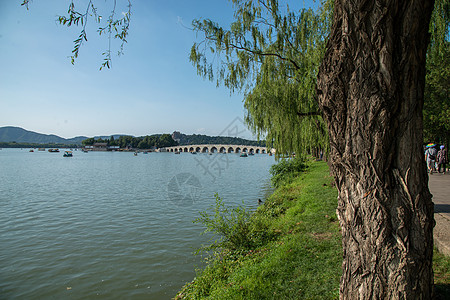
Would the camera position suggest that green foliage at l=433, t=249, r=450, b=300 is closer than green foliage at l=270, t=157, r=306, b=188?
Yes

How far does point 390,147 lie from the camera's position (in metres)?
2.66

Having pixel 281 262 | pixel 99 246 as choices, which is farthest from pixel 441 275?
pixel 99 246

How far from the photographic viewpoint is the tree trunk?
8.60ft

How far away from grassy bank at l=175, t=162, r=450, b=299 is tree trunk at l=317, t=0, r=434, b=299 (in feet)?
3.31

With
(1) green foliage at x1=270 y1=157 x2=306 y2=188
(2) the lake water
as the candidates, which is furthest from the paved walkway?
(1) green foliage at x1=270 y1=157 x2=306 y2=188

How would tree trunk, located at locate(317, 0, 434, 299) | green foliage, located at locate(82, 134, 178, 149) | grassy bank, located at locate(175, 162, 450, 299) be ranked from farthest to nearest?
1. green foliage, located at locate(82, 134, 178, 149)
2. grassy bank, located at locate(175, 162, 450, 299)
3. tree trunk, located at locate(317, 0, 434, 299)

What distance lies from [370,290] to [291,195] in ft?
32.0

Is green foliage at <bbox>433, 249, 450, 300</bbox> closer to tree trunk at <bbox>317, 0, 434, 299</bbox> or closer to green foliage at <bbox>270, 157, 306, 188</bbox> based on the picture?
tree trunk at <bbox>317, 0, 434, 299</bbox>

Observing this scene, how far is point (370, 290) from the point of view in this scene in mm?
2754

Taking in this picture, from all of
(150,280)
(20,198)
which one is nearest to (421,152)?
(150,280)

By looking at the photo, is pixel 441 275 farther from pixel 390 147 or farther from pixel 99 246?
pixel 99 246

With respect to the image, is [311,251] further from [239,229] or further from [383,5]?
[383,5]

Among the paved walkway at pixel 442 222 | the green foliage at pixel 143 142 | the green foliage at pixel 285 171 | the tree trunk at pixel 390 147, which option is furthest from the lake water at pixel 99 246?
the green foliage at pixel 143 142

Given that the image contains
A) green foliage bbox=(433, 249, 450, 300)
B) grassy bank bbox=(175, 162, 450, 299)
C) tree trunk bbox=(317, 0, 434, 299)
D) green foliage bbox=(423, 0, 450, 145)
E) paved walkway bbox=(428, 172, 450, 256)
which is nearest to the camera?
tree trunk bbox=(317, 0, 434, 299)
